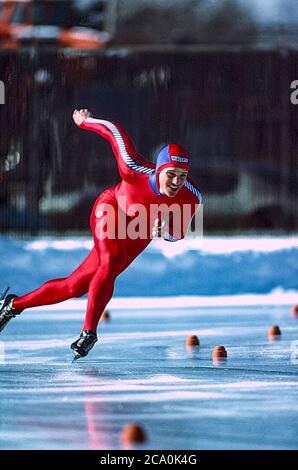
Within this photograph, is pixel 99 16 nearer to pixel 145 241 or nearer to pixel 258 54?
pixel 258 54

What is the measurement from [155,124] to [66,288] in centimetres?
371

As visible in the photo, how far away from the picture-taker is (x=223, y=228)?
990cm

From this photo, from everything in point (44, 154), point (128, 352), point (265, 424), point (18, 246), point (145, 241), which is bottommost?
point (265, 424)

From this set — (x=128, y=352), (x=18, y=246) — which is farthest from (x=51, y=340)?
(x=18, y=246)

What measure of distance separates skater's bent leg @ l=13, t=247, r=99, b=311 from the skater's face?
60 centimetres

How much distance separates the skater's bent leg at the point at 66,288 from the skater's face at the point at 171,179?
1.97 ft

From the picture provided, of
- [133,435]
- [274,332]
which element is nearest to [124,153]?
[274,332]

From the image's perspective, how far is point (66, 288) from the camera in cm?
652

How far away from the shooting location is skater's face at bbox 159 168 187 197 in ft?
20.3

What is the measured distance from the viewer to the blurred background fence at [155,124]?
32.3 ft

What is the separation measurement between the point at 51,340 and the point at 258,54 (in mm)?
4000

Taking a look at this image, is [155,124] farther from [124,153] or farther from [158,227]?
[158,227]

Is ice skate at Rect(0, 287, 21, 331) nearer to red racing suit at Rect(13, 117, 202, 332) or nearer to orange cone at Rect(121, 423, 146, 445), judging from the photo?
red racing suit at Rect(13, 117, 202, 332)

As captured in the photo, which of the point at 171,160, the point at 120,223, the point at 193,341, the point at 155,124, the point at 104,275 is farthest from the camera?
the point at 155,124
